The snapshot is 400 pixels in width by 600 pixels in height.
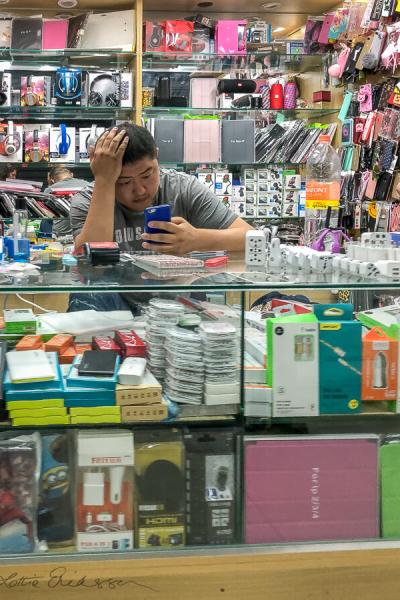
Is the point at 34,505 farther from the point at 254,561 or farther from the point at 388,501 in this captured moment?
the point at 388,501

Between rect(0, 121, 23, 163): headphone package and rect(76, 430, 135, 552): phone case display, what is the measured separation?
3.84 m

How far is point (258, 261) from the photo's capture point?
1.77 metres

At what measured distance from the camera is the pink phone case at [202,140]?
514 centimetres

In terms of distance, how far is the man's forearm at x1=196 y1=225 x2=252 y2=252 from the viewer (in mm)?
2321

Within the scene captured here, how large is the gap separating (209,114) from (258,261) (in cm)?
375

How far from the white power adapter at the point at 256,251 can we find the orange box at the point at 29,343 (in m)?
0.53

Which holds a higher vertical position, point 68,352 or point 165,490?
point 68,352

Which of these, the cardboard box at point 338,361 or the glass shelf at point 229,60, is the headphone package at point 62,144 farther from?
the cardboard box at point 338,361

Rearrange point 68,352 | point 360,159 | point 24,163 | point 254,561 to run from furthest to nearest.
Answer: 1. point 24,163
2. point 360,159
3. point 68,352
4. point 254,561

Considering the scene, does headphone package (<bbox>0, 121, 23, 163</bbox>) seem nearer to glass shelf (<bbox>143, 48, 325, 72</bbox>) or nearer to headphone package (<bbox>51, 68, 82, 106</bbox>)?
headphone package (<bbox>51, 68, 82, 106</bbox>)

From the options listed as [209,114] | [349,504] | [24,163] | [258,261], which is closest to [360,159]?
[209,114]

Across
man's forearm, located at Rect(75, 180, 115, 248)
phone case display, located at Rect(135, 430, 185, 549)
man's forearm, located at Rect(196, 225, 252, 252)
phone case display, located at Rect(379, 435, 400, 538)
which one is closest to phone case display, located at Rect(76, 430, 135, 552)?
phone case display, located at Rect(135, 430, 185, 549)

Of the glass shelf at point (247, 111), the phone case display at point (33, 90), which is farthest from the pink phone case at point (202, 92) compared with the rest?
the phone case display at point (33, 90)

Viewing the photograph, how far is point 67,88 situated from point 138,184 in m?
2.72
